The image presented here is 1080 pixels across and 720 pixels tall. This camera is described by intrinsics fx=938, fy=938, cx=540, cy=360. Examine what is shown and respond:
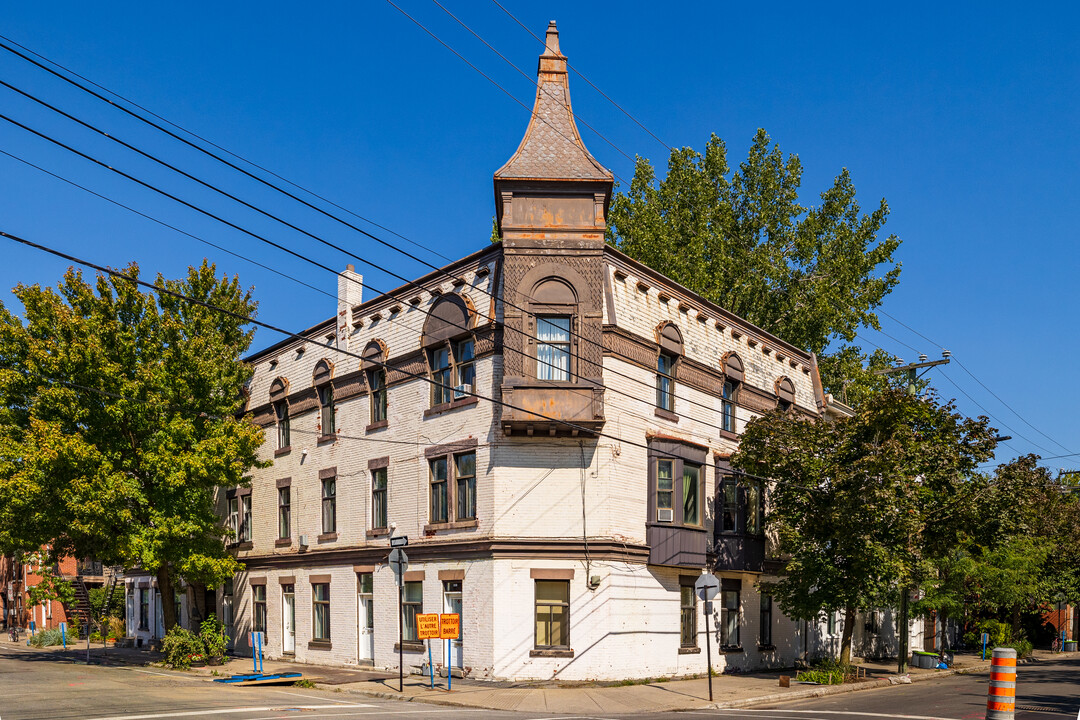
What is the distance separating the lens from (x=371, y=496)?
1114 inches

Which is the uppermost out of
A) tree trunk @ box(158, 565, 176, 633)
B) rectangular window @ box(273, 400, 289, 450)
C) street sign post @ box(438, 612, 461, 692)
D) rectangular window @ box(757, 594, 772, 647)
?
rectangular window @ box(273, 400, 289, 450)

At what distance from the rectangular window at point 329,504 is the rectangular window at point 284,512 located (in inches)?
89.9

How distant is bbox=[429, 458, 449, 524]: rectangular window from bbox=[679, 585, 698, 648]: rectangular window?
706cm

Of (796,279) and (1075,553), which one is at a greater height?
(796,279)

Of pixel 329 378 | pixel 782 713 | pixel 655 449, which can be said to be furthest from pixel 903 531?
pixel 329 378

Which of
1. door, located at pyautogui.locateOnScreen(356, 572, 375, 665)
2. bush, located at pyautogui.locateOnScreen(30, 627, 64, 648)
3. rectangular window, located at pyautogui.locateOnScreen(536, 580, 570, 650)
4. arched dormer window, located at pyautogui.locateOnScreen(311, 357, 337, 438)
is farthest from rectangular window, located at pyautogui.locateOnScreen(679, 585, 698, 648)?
bush, located at pyautogui.locateOnScreen(30, 627, 64, 648)

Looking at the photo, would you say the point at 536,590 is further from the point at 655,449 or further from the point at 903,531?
the point at 903,531

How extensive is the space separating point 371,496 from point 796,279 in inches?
1101

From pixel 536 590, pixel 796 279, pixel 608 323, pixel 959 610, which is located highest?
pixel 796 279

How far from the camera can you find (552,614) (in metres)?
23.8

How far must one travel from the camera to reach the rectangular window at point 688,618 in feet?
86.4

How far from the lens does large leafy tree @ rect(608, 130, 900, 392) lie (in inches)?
1823

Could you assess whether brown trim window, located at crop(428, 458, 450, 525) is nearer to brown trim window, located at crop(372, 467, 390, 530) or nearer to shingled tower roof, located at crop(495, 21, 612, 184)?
brown trim window, located at crop(372, 467, 390, 530)

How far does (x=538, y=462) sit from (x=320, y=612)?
1044cm
